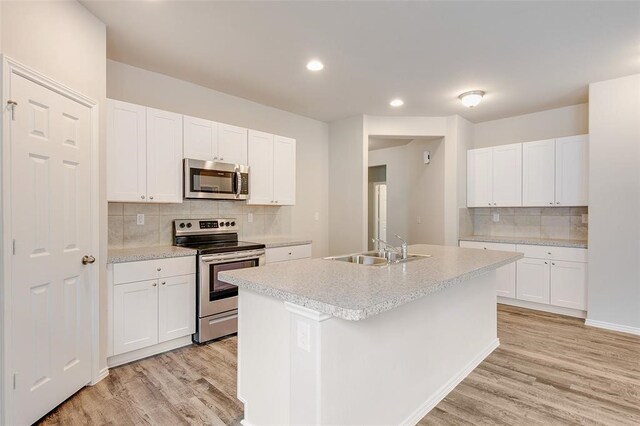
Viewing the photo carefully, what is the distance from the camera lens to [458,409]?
2.09 metres

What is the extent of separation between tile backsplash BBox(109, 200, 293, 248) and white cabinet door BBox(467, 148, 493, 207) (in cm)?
307

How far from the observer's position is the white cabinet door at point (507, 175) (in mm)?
4477

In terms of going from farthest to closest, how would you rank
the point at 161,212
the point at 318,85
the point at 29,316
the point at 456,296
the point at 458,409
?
the point at 318,85, the point at 161,212, the point at 456,296, the point at 458,409, the point at 29,316

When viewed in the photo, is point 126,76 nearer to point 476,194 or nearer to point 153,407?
point 153,407

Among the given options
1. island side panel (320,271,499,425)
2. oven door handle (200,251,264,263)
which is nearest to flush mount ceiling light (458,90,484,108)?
island side panel (320,271,499,425)

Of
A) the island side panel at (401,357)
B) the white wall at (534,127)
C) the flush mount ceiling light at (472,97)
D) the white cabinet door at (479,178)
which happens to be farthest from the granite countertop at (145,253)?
the white wall at (534,127)

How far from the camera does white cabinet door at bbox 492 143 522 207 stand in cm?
448

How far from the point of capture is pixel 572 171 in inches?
158

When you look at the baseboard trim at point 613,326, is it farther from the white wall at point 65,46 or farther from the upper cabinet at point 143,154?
the white wall at point 65,46

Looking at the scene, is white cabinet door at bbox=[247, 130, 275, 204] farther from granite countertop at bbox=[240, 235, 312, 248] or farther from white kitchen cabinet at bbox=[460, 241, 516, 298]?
white kitchen cabinet at bbox=[460, 241, 516, 298]

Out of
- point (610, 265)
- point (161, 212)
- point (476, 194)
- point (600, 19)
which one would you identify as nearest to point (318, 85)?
point (161, 212)

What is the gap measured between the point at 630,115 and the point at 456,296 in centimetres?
284

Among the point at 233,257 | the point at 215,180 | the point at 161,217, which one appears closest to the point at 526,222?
the point at 233,257

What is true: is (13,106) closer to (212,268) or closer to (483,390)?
(212,268)
